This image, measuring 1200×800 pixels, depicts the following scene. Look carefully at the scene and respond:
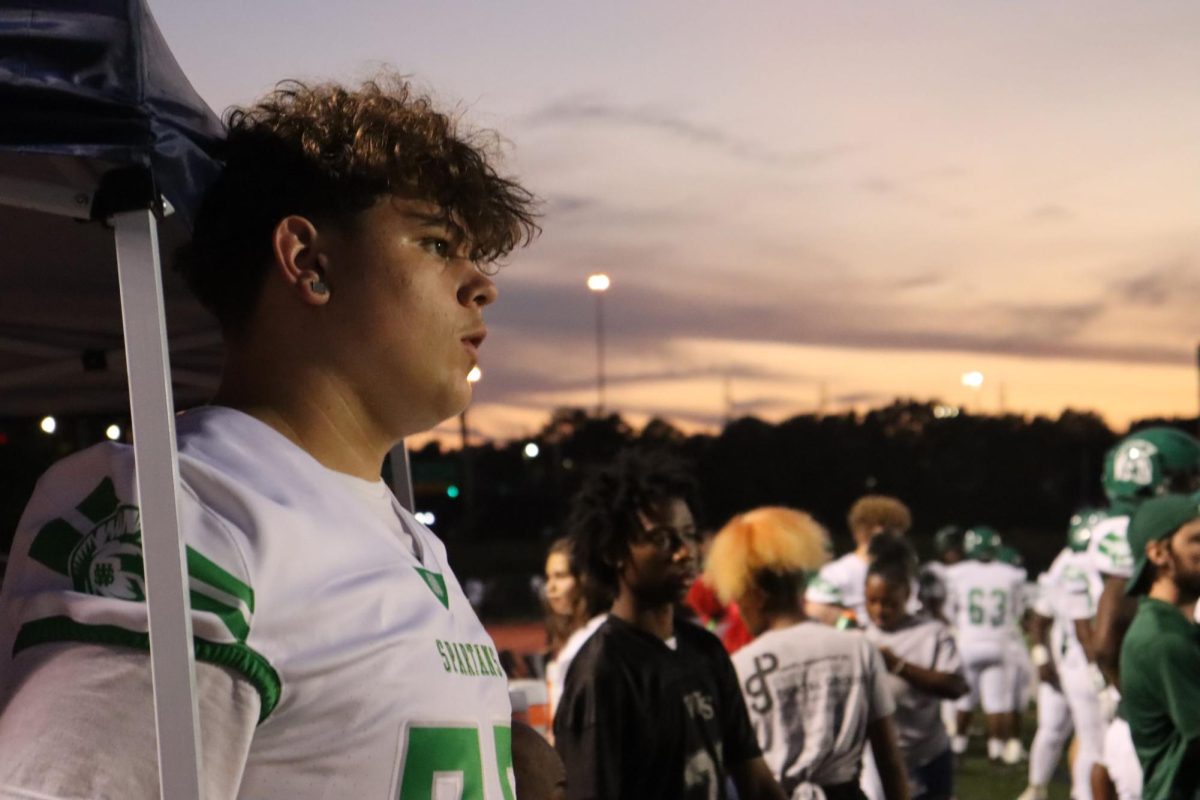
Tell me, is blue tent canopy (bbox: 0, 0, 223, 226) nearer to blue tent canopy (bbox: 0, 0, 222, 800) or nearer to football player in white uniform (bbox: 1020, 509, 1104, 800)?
blue tent canopy (bbox: 0, 0, 222, 800)

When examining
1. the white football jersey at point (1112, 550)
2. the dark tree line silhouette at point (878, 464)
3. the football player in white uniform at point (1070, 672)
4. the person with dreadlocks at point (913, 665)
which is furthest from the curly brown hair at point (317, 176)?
the dark tree line silhouette at point (878, 464)

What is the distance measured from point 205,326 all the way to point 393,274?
975 mm

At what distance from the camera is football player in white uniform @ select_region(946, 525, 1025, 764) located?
1452cm

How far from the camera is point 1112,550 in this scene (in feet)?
24.9

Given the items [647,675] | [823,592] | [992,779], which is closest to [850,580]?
[823,592]

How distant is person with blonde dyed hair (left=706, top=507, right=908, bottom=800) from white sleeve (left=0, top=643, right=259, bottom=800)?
4357mm

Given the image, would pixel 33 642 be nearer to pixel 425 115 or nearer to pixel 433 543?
pixel 433 543

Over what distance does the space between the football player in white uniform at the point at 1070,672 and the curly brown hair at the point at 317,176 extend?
7025mm

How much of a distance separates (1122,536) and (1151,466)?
824 mm

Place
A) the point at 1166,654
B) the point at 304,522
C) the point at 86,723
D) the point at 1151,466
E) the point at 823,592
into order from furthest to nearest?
the point at 823,592, the point at 1151,466, the point at 1166,654, the point at 304,522, the point at 86,723

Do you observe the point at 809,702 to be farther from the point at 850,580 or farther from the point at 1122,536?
the point at 850,580

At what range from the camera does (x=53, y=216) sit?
8.09 ft

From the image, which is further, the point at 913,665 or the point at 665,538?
the point at 913,665

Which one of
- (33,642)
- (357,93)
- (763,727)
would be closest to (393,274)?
(357,93)
